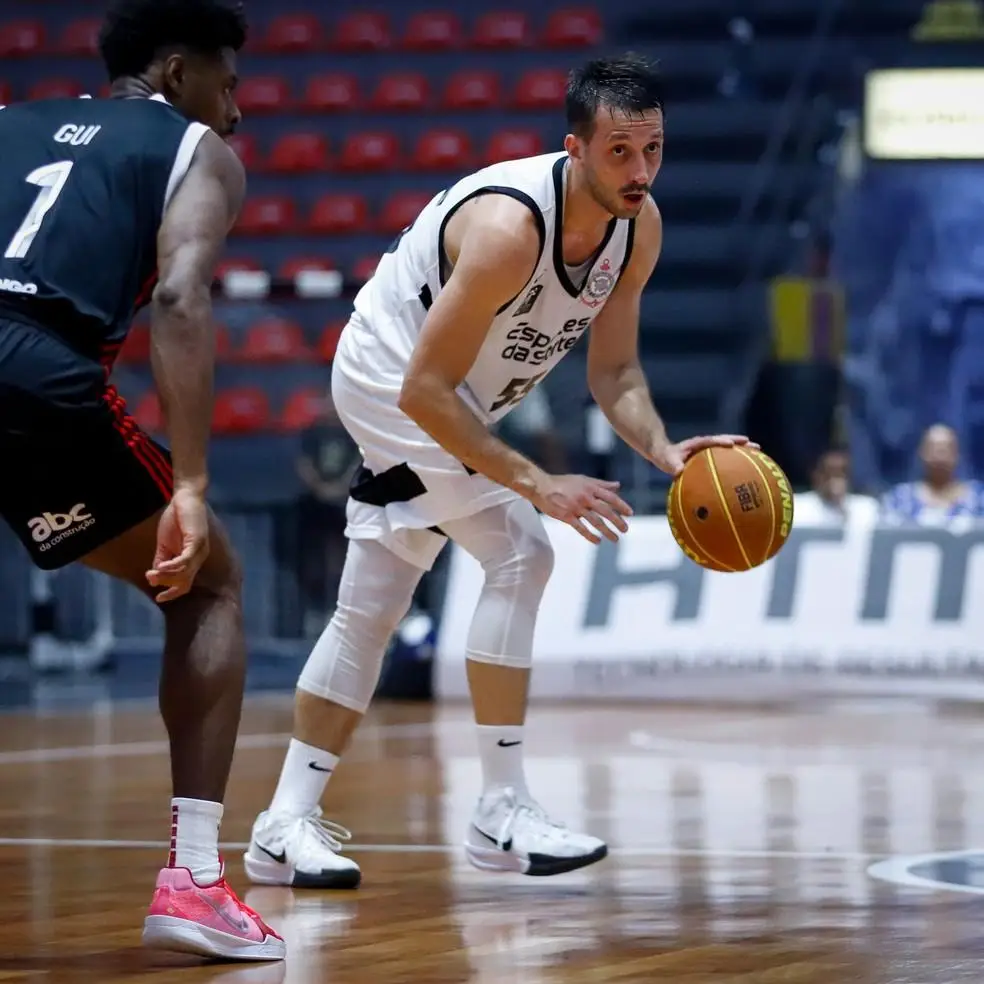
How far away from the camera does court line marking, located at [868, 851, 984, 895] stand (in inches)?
181

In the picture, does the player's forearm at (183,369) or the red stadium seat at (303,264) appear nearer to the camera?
the player's forearm at (183,369)

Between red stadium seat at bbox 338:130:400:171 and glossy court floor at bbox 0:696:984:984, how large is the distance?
8.75 meters

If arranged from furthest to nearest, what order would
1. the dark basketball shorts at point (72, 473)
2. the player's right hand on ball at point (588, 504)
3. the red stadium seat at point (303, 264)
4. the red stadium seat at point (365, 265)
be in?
the red stadium seat at point (303, 264), the red stadium seat at point (365, 265), the player's right hand on ball at point (588, 504), the dark basketball shorts at point (72, 473)

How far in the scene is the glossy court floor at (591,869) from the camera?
3664 millimetres

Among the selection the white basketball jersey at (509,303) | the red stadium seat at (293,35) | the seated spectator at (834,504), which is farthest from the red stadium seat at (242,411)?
the white basketball jersey at (509,303)

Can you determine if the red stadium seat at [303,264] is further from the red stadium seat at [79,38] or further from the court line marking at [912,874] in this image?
the court line marking at [912,874]

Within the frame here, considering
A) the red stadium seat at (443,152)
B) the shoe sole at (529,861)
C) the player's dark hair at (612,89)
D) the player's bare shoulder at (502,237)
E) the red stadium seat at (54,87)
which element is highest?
the red stadium seat at (54,87)

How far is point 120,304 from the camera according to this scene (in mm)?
3732

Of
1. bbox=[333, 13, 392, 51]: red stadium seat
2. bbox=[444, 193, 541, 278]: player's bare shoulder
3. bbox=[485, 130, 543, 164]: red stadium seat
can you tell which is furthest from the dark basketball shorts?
bbox=[333, 13, 392, 51]: red stadium seat

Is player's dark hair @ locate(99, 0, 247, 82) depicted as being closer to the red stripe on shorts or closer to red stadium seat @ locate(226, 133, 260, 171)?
the red stripe on shorts

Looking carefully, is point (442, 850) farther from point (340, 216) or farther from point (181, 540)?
point (340, 216)

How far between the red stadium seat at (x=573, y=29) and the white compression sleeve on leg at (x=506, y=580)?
13.0 meters

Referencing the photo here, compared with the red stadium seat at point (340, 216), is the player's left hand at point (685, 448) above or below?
below

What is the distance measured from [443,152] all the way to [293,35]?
213cm
